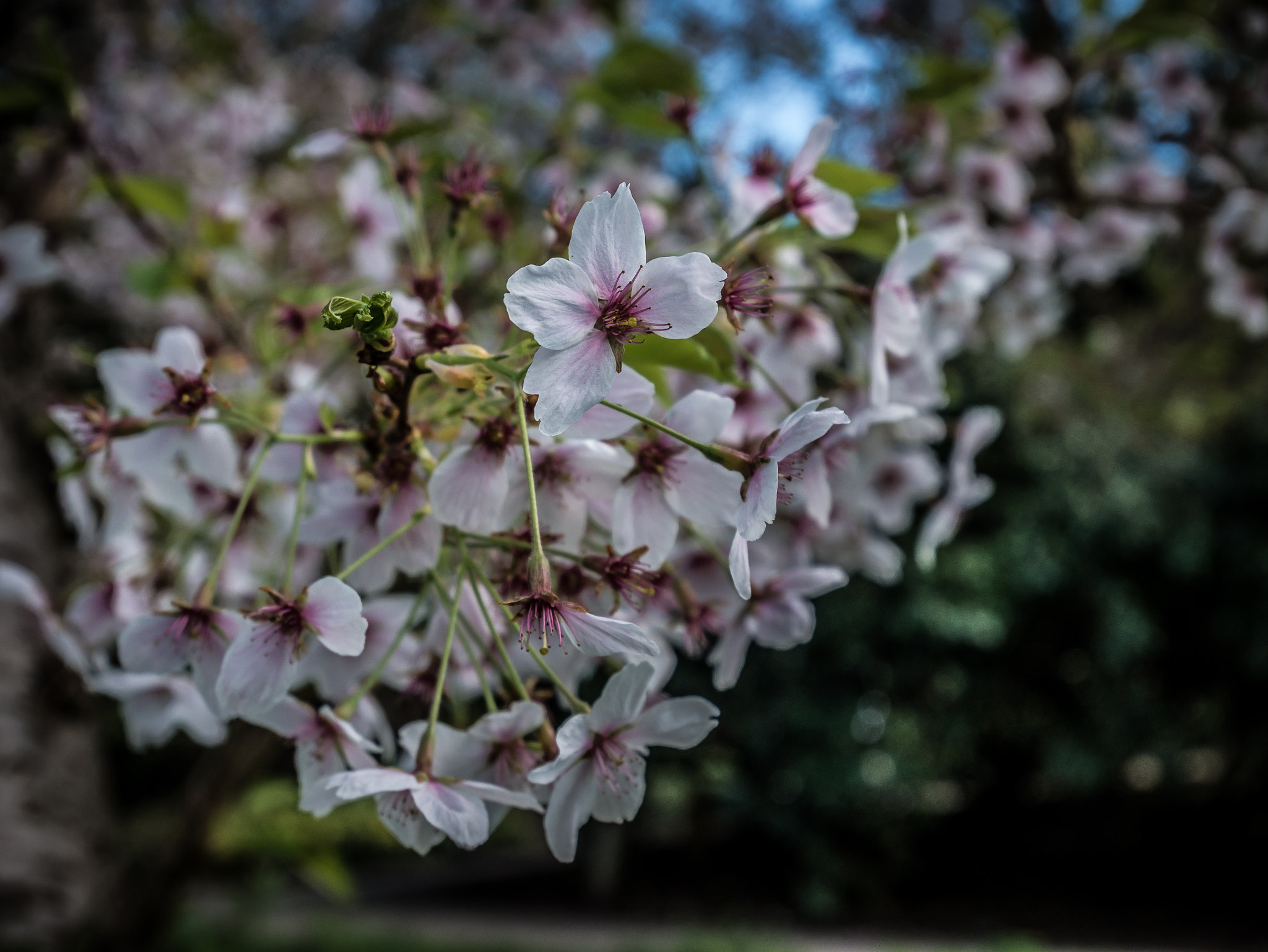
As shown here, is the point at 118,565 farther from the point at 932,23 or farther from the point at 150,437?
the point at 932,23

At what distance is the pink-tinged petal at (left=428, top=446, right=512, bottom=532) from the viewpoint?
0.61 m

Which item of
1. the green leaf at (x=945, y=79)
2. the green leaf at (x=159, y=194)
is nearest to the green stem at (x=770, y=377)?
the green leaf at (x=945, y=79)

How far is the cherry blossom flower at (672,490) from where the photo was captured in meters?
→ 0.65

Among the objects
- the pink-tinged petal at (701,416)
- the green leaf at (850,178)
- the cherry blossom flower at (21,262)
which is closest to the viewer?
the pink-tinged petal at (701,416)

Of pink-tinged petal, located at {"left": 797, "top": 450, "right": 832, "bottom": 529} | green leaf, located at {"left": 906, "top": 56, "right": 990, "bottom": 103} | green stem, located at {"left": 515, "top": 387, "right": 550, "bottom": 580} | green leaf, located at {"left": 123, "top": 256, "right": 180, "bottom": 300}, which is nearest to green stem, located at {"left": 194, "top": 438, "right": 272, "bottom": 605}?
green stem, located at {"left": 515, "top": 387, "right": 550, "bottom": 580}

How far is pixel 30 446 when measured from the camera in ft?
6.15

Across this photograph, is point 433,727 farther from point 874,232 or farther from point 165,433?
point 874,232

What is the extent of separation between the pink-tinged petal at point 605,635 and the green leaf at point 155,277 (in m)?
1.03

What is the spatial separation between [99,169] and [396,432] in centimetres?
92

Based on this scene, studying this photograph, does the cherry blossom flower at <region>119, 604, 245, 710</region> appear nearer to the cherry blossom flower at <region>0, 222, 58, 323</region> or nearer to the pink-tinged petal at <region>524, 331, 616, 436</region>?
the pink-tinged petal at <region>524, 331, 616, 436</region>

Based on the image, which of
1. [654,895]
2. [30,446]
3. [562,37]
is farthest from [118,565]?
[654,895]

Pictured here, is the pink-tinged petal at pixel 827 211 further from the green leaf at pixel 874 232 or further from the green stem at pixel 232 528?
the green stem at pixel 232 528

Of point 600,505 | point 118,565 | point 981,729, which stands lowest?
point 981,729

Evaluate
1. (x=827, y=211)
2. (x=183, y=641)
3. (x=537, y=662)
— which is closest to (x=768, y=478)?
(x=537, y=662)
